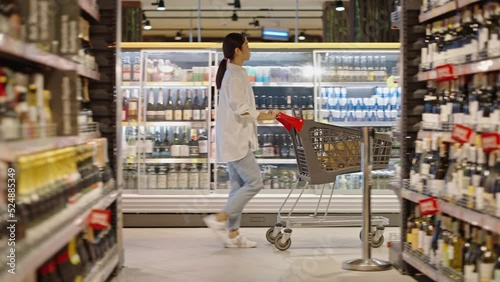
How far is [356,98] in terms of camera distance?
27.6 ft

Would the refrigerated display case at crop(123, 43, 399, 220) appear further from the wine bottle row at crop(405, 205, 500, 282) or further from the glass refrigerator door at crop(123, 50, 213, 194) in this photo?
the wine bottle row at crop(405, 205, 500, 282)

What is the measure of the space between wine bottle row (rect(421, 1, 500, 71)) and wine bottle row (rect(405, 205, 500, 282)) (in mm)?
955

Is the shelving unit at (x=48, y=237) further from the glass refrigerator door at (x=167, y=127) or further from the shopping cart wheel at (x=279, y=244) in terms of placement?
the glass refrigerator door at (x=167, y=127)

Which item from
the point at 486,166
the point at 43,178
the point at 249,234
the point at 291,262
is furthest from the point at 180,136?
the point at 43,178

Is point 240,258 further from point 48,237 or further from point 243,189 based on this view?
point 48,237

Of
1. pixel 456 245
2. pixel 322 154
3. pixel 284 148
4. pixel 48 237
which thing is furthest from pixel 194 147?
pixel 48 237

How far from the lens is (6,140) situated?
8.80ft

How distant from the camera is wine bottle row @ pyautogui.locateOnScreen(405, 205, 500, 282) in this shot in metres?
3.96

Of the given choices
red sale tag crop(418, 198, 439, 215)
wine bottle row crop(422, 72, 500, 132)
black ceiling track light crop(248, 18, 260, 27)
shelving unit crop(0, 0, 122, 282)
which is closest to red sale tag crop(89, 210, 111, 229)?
shelving unit crop(0, 0, 122, 282)

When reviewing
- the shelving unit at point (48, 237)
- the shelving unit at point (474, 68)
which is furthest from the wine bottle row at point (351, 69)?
the shelving unit at point (48, 237)

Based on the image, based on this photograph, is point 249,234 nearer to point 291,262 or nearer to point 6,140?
point 291,262

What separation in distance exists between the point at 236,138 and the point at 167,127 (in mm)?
1977

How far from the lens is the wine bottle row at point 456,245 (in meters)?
3.96

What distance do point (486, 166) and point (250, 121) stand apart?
2.79 m
